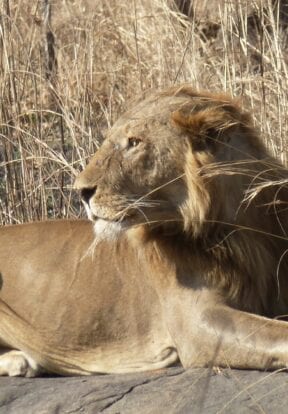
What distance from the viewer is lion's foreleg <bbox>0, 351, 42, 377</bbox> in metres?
4.74

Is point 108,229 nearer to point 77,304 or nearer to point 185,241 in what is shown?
point 185,241

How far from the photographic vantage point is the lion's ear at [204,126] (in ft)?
13.9

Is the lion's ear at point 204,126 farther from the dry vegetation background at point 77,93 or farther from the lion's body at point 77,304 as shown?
the dry vegetation background at point 77,93

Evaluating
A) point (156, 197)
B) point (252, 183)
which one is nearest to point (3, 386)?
point (156, 197)

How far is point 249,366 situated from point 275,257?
0.48 m

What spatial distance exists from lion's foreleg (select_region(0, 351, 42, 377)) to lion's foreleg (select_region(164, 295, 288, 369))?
2.39 ft

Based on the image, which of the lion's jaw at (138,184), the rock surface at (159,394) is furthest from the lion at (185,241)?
the rock surface at (159,394)

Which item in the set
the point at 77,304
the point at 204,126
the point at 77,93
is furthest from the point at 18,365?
the point at 77,93

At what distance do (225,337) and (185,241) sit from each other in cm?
41

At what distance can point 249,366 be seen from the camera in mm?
4148

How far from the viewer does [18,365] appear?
475cm

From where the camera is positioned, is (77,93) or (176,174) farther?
(77,93)

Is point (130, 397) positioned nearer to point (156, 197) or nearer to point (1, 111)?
point (156, 197)

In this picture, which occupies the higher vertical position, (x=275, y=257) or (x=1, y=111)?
(x=1, y=111)
